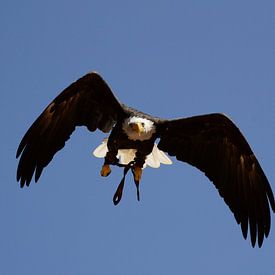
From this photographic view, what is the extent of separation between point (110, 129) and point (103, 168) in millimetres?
529

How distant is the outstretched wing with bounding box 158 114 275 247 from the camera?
40.0 feet

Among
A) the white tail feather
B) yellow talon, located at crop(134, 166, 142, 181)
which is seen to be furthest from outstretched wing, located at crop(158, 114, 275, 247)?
yellow talon, located at crop(134, 166, 142, 181)

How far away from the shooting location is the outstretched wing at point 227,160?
40.0 feet

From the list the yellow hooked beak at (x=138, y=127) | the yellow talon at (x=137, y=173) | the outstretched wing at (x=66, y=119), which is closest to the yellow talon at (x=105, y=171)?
the yellow talon at (x=137, y=173)

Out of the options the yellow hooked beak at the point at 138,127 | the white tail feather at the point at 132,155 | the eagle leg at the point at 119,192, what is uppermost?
the yellow hooked beak at the point at 138,127

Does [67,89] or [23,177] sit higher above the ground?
[67,89]

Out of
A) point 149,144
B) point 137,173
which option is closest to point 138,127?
point 149,144

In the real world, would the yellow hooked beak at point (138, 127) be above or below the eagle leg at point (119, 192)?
above

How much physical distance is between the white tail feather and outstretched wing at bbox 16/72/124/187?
392mm

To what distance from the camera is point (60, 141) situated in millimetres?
11781

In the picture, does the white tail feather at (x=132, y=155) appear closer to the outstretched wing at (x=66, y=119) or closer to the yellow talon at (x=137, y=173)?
the yellow talon at (x=137, y=173)

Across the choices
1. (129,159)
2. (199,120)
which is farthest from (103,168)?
(199,120)

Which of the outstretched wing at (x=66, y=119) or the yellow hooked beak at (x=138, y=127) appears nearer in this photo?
the yellow hooked beak at (x=138, y=127)

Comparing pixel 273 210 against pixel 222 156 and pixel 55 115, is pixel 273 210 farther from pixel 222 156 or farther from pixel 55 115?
pixel 55 115
